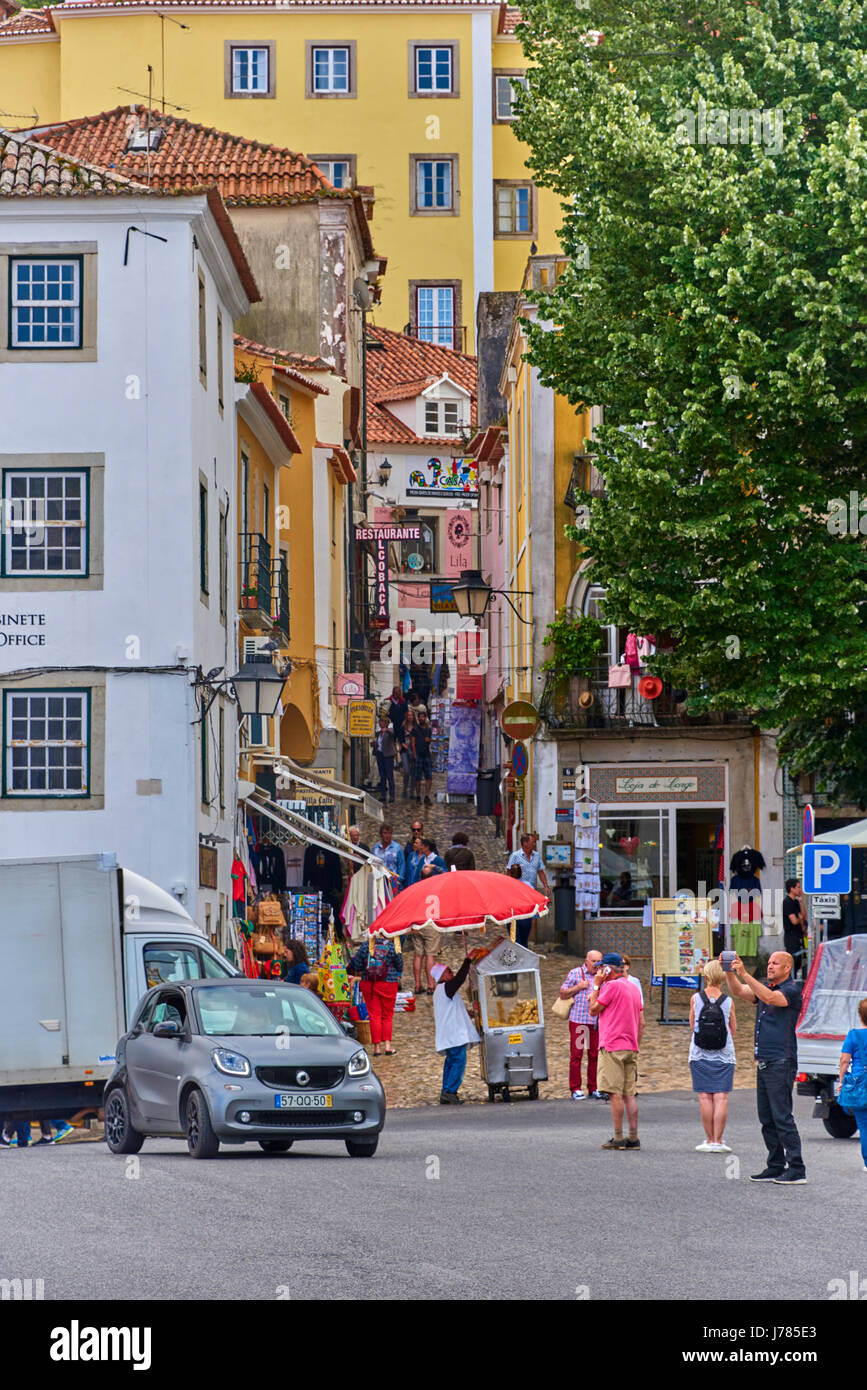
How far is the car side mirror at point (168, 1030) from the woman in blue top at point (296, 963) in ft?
25.6

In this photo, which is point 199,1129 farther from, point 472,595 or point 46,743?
point 472,595

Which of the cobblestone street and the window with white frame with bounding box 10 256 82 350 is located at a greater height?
the window with white frame with bounding box 10 256 82 350

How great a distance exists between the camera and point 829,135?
21.7m

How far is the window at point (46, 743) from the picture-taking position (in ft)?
86.6

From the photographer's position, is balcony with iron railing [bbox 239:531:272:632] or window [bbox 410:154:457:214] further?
window [bbox 410:154:457:214]

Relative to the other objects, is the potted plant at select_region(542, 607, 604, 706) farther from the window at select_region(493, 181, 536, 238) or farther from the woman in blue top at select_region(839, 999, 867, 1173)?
the window at select_region(493, 181, 536, 238)

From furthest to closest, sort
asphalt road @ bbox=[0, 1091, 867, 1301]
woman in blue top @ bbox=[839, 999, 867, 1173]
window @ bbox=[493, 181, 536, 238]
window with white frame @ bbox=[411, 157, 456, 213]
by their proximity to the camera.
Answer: window @ bbox=[493, 181, 536, 238]
window with white frame @ bbox=[411, 157, 456, 213]
woman in blue top @ bbox=[839, 999, 867, 1173]
asphalt road @ bbox=[0, 1091, 867, 1301]

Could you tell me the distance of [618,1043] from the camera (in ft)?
57.3

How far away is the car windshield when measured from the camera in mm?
16828

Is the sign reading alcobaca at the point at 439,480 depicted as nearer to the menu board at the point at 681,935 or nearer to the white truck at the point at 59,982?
the menu board at the point at 681,935

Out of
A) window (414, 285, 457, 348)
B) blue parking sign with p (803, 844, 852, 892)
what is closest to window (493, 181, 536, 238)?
window (414, 285, 457, 348)

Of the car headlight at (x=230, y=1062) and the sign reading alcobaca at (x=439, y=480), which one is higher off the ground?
the sign reading alcobaca at (x=439, y=480)

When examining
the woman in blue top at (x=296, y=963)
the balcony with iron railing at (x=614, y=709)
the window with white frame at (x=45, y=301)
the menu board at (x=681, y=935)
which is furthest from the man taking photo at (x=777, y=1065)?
the balcony with iron railing at (x=614, y=709)

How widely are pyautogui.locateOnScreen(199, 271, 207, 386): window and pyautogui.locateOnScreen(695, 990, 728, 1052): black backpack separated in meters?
13.8
